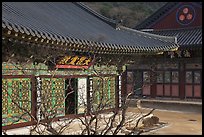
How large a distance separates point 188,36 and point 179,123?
7.85 m

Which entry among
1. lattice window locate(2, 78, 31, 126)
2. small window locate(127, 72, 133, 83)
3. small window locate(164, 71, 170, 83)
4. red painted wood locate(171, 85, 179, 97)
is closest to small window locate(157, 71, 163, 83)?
small window locate(164, 71, 170, 83)

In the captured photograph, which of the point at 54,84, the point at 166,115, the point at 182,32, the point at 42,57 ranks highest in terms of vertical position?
the point at 182,32

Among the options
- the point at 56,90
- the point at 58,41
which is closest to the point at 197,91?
the point at 56,90

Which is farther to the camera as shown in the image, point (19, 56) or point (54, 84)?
point (54, 84)

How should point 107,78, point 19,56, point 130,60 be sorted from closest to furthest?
point 19,56
point 107,78
point 130,60

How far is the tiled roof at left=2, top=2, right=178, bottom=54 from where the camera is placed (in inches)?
344

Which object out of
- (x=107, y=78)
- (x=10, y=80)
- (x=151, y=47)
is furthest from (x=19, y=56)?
(x=151, y=47)

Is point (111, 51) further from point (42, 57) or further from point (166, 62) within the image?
point (166, 62)

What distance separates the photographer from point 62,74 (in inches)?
473

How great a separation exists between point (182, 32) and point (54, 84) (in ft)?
46.7

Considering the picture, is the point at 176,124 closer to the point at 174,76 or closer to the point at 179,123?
the point at 179,123

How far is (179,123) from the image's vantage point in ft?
53.0

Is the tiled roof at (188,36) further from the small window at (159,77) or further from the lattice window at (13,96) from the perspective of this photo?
the lattice window at (13,96)

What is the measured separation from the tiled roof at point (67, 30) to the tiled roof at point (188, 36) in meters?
3.40
